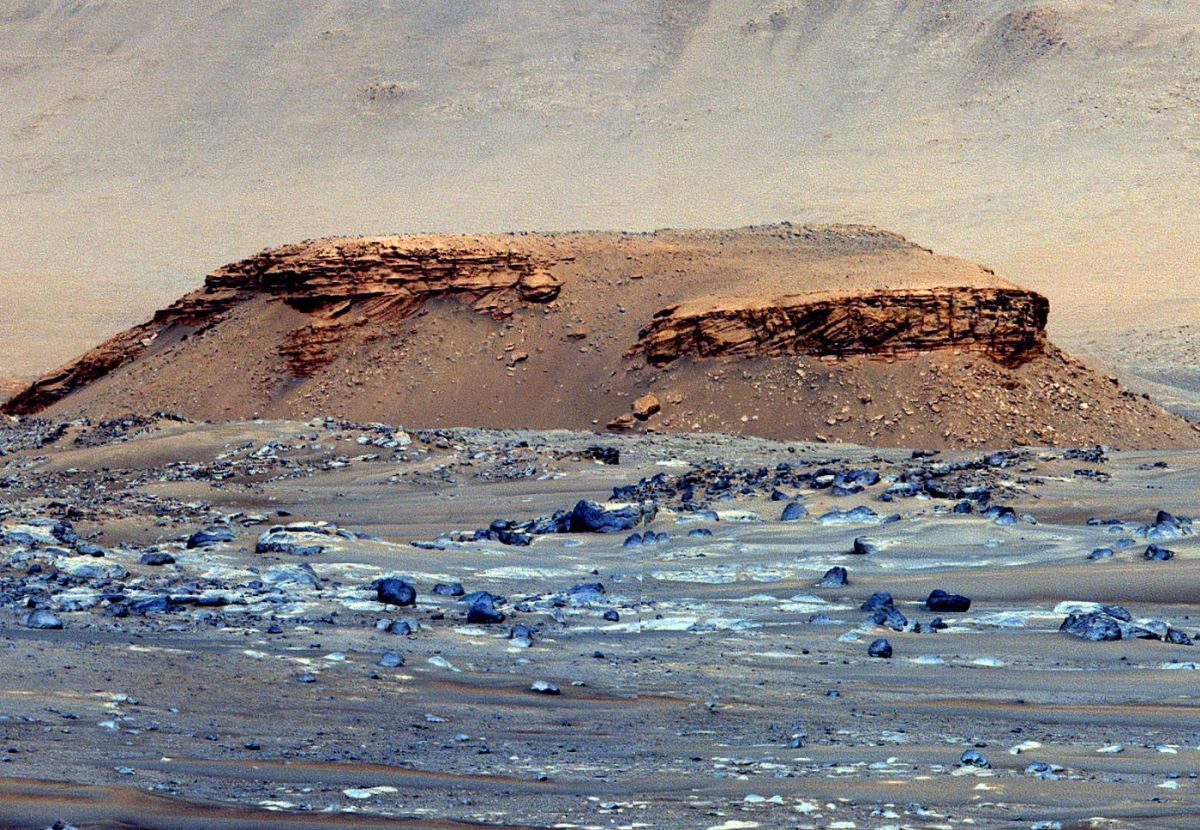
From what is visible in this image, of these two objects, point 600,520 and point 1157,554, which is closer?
point 1157,554

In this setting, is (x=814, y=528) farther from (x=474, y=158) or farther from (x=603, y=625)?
(x=474, y=158)

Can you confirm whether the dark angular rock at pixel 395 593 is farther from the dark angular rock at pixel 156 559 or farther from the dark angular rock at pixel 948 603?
the dark angular rock at pixel 948 603

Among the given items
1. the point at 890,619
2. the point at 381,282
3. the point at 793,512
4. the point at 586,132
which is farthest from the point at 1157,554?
the point at 586,132

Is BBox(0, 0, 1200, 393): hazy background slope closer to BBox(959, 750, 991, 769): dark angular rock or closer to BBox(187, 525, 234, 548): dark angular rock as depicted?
BBox(187, 525, 234, 548): dark angular rock

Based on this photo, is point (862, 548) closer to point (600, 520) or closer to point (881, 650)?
point (600, 520)

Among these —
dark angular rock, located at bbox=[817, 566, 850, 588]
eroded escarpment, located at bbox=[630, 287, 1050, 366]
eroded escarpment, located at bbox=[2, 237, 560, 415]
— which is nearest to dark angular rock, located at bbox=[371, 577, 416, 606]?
dark angular rock, located at bbox=[817, 566, 850, 588]
